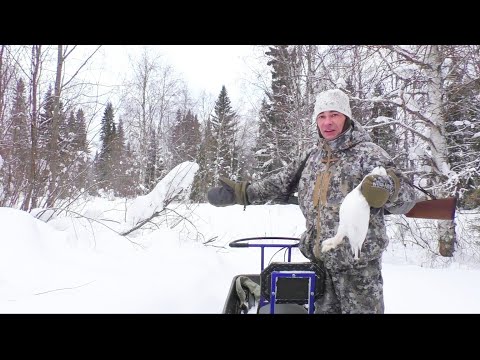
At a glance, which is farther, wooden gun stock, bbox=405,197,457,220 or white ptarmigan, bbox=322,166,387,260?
wooden gun stock, bbox=405,197,457,220

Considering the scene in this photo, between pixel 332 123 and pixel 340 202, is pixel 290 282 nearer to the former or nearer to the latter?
pixel 340 202

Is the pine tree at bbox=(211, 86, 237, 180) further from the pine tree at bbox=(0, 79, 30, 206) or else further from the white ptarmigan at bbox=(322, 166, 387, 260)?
the white ptarmigan at bbox=(322, 166, 387, 260)

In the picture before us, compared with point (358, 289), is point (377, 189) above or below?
above

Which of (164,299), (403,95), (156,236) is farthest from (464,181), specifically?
(164,299)

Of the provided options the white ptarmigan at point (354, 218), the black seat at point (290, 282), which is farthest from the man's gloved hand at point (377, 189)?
the black seat at point (290, 282)

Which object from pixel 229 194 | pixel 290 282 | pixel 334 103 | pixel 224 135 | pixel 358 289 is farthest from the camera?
pixel 224 135

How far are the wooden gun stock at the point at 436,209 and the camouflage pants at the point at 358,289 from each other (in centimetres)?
37

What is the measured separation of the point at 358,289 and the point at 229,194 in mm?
1030

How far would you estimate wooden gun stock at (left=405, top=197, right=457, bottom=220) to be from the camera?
1.99 m

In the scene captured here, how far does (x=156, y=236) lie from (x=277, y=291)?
409 cm

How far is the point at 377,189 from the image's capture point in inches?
66.2

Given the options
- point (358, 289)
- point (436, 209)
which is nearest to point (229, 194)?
point (358, 289)

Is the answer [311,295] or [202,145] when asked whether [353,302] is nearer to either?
[311,295]

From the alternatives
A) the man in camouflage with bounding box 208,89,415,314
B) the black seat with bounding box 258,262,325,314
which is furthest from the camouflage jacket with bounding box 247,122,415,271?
the black seat with bounding box 258,262,325,314
